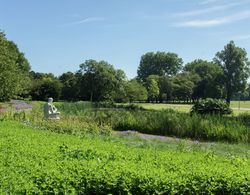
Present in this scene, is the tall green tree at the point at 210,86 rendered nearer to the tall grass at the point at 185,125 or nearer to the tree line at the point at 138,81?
the tree line at the point at 138,81

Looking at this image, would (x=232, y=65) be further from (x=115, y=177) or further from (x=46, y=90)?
(x=115, y=177)

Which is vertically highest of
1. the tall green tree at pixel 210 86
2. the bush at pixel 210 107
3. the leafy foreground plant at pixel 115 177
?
the tall green tree at pixel 210 86

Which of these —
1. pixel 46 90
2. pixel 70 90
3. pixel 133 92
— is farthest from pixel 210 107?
pixel 70 90

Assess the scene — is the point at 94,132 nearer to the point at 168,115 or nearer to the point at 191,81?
the point at 168,115

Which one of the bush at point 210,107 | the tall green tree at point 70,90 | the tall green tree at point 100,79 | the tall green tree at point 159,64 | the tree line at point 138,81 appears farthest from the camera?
the tall green tree at point 159,64

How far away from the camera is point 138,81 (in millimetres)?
97625

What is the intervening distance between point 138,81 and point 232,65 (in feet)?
72.1

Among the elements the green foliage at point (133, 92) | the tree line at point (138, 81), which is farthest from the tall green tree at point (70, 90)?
Result: the green foliage at point (133, 92)

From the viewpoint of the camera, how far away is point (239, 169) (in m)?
7.64

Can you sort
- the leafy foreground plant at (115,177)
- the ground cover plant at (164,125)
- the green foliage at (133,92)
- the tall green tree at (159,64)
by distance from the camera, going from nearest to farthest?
the leafy foreground plant at (115,177) → the ground cover plant at (164,125) → the green foliage at (133,92) → the tall green tree at (159,64)

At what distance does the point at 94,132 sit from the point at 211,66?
309 ft

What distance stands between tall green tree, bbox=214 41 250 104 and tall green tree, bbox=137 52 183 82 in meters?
40.4

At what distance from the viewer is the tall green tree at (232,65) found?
8488 cm

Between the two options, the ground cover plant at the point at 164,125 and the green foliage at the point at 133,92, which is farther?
the green foliage at the point at 133,92
